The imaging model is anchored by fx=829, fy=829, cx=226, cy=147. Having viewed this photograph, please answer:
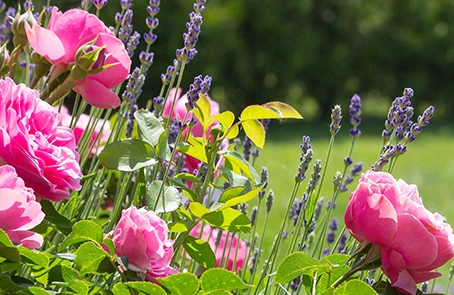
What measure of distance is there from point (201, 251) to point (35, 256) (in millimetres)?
184

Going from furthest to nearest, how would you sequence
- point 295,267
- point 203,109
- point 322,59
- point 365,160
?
1. point 322,59
2. point 365,160
3. point 203,109
4. point 295,267

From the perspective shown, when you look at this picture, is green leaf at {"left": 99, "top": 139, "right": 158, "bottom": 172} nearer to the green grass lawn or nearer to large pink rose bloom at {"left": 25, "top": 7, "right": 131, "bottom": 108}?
large pink rose bloom at {"left": 25, "top": 7, "right": 131, "bottom": 108}

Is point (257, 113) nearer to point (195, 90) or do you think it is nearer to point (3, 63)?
point (195, 90)

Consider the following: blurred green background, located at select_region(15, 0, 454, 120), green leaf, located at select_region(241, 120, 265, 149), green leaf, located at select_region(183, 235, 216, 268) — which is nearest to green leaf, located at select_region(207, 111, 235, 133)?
green leaf, located at select_region(241, 120, 265, 149)

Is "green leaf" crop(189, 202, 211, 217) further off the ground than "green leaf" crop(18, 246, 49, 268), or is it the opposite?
"green leaf" crop(189, 202, 211, 217)

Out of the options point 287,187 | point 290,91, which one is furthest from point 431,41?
point 287,187

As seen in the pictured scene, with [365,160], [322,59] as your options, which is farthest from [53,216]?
[322,59]

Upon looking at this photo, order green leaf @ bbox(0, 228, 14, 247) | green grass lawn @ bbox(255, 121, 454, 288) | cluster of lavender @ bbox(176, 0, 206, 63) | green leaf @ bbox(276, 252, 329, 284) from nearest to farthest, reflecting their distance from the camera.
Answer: green leaf @ bbox(0, 228, 14, 247) < green leaf @ bbox(276, 252, 329, 284) < cluster of lavender @ bbox(176, 0, 206, 63) < green grass lawn @ bbox(255, 121, 454, 288)

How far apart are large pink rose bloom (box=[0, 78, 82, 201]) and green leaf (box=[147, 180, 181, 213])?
0.08m

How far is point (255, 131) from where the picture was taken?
77 centimetres

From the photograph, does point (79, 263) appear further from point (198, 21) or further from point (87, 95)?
point (198, 21)

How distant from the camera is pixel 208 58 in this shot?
9703 mm

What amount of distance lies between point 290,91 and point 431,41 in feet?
6.99

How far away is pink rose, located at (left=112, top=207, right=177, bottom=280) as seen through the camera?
0.66 meters
